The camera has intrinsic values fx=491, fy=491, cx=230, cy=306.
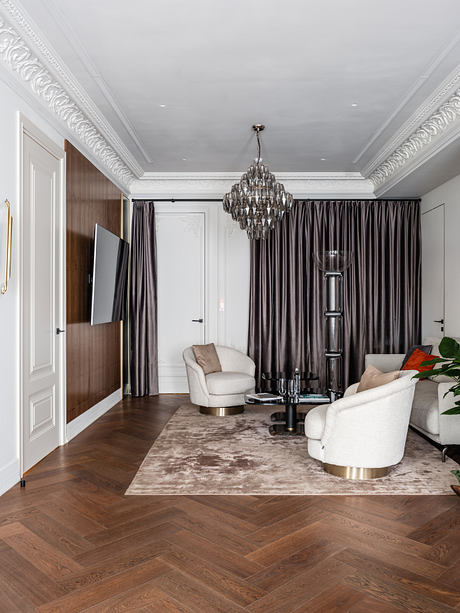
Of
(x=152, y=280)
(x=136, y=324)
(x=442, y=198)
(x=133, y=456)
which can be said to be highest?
(x=442, y=198)

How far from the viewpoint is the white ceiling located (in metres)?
2.92

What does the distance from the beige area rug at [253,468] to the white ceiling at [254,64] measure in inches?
116

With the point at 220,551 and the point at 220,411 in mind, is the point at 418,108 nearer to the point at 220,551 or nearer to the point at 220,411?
the point at 220,411

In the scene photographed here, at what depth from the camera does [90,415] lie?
196 inches

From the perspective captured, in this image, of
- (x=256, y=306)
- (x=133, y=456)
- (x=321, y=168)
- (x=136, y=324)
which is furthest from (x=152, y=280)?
(x=133, y=456)

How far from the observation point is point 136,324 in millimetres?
6602

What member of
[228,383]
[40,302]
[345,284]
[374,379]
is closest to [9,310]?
[40,302]

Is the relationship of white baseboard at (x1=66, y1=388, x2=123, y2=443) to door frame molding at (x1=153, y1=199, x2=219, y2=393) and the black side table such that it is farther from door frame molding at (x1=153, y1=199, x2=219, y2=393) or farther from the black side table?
the black side table

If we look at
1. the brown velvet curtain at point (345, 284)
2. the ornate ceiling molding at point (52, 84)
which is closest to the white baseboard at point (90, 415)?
the brown velvet curtain at point (345, 284)

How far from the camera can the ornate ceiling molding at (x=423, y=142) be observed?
13.4ft

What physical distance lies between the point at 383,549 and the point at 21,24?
11.7ft

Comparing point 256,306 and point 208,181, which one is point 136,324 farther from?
point 208,181

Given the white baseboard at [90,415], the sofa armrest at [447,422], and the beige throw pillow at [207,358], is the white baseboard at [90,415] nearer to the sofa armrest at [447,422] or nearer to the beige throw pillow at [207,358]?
the beige throw pillow at [207,358]

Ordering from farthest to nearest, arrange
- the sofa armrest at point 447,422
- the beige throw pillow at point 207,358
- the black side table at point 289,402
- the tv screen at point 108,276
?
the beige throw pillow at point 207,358 < the tv screen at point 108,276 < the black side table at point 289,402 < the sofa armrest at point 447,422
